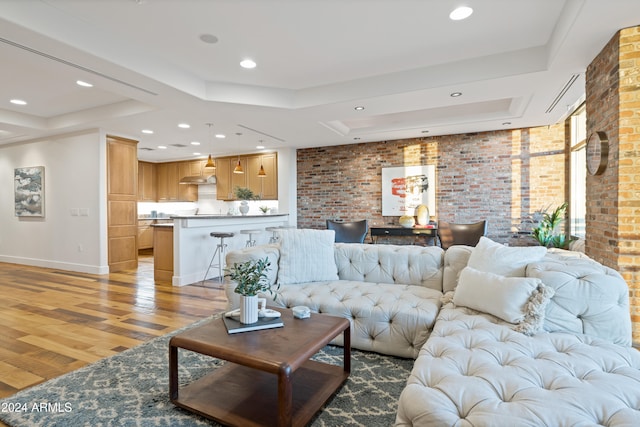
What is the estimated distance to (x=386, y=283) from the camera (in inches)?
120

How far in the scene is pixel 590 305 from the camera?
73.9 inches

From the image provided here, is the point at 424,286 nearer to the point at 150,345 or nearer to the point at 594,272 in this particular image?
the point at 594,272

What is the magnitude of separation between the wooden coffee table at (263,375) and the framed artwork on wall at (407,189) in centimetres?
493

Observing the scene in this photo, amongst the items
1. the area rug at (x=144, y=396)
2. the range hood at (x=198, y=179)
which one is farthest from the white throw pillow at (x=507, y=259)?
the range hood at (x=198, y=179)

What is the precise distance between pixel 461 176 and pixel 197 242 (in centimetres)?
486

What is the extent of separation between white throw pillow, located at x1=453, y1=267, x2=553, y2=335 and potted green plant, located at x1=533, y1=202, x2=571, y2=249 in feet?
12.8

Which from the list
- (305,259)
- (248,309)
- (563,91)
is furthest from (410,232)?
(248,309)

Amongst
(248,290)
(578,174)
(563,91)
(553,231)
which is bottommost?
(248,290)

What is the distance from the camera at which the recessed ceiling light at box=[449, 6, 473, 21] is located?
273 centimetres

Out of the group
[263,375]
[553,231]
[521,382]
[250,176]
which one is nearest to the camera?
[521,382]

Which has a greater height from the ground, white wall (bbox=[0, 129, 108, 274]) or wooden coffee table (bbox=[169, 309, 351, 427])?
white wall (bbox=[0, 129, 108, 274])

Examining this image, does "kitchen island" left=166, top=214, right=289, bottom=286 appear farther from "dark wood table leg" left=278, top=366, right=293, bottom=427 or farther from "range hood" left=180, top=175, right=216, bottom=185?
"dark wood table leg" left=278, top=366, right=293, bottom=427

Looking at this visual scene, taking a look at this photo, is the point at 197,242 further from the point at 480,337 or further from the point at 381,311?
the point at 480,337

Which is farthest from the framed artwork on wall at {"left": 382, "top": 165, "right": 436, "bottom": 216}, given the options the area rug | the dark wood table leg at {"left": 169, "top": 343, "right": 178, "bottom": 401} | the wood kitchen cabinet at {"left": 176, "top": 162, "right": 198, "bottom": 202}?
the dark wood table leg at {"left": 169, "top": 343, "right": 178, "bottom": 401}
